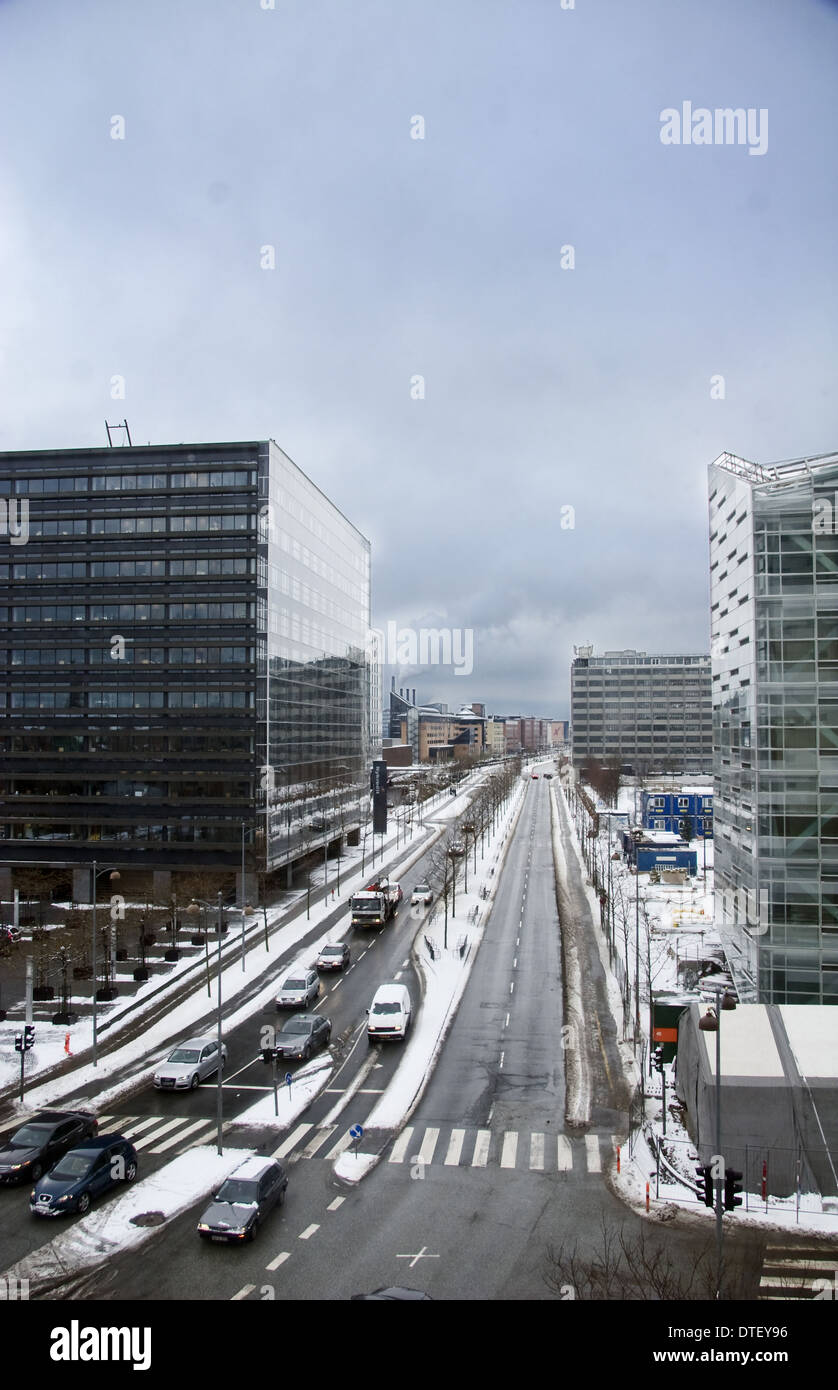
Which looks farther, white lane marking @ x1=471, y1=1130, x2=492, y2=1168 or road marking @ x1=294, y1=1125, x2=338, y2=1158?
road marking @ x1=294, y1=1125, x2=338, y2=1158

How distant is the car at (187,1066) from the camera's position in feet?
86.3

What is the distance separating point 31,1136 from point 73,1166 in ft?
8.37

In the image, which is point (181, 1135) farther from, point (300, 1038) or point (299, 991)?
point (299, 991)

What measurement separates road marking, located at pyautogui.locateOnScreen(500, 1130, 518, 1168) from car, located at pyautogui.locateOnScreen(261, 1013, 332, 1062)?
8368 millimetres

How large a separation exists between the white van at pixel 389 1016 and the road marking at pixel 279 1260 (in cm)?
1340

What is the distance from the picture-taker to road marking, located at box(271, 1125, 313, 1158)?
Result: 21.8 meters

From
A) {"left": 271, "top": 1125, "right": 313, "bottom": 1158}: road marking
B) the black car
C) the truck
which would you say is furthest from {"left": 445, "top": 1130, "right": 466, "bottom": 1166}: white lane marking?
the truck

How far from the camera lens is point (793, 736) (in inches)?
1248

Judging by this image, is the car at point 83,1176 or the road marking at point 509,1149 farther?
the road marking at point 509,1149

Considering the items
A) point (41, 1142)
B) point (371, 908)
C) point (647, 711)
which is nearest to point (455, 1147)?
point (41, 1142)

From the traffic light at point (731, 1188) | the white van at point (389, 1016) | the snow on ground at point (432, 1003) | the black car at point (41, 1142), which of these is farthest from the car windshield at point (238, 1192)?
the white van at point (389, 1016)

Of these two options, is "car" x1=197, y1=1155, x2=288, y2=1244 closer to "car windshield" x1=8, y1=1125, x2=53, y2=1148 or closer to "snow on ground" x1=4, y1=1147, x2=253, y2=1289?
"snow on ground" x1=4, y1=1147, x2=253, y2=1289

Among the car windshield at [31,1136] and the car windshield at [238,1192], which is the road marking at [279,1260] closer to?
the car windshield at [238,1192]
